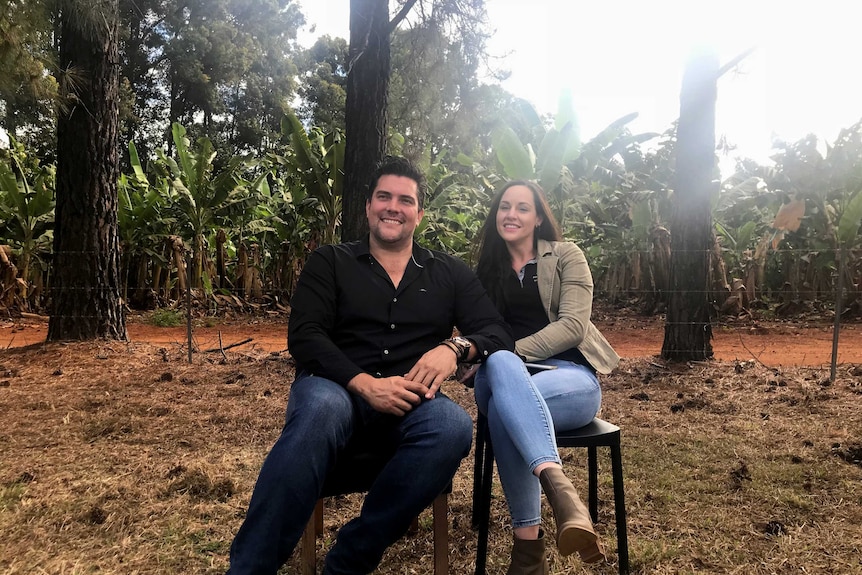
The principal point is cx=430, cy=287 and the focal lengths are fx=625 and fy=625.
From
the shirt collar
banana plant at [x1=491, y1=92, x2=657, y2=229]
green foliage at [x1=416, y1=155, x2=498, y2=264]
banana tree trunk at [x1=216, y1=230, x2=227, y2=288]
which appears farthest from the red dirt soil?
the shirt collar

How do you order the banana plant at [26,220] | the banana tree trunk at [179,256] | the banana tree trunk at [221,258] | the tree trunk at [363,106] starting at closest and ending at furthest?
1. the tree trunk at [363,106]
2. the banana tree trunk at [179,256]
3. the banana plant at [26,220]
4. the banana tree trunk at [221,258]

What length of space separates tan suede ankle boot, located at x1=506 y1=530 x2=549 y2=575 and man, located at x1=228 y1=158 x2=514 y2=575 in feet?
0.97

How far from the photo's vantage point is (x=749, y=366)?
17.4 feet

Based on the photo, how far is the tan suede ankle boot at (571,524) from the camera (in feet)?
5.42

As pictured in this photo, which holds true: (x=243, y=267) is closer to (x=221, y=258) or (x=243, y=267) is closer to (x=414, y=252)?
(x=221, y=258)

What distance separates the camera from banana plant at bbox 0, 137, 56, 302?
8438 millimetres

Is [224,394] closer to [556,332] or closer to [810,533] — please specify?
[556,332]

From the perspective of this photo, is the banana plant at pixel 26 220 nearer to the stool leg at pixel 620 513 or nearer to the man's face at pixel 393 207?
the man's face at pixel 393 207

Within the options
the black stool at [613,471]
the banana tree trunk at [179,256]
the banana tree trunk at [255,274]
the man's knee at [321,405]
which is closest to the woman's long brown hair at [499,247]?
the black stool at [613,471]

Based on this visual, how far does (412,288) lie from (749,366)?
4.17m

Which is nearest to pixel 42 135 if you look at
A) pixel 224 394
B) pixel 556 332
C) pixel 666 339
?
pixel 224 394

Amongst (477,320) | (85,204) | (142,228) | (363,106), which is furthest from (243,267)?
(477,320)

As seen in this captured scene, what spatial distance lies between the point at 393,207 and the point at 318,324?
0.50 metres

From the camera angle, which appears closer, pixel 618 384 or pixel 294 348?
pixel 294 348
